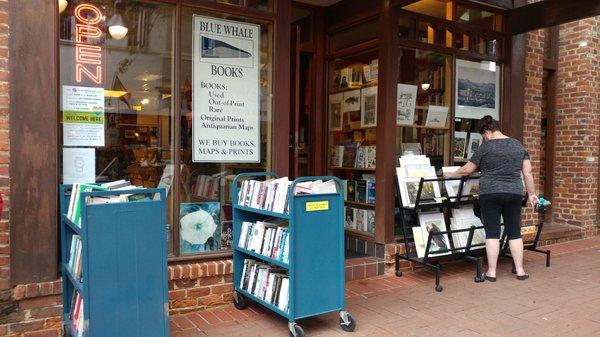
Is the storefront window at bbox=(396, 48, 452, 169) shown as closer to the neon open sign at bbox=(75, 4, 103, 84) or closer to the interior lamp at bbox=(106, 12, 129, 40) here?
the interior lamp at bbox=(106, 12, 129, 40)

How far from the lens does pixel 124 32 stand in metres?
4.40

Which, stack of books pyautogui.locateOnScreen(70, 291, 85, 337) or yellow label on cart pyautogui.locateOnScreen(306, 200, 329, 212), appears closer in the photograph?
stack of books pyautogui.locateOnScreen(70, 291, 85, 337)

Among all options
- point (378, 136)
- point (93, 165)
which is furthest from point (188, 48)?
point (378, 136)

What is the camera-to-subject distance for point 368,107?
6.22 meters

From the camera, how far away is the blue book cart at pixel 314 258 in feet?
12.2

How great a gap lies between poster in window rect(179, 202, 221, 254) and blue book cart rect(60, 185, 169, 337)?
1.43 metres

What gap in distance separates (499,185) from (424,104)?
142 centimetres

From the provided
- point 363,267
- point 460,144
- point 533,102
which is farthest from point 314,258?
point 533,102

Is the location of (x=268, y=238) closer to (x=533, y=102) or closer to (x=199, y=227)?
(x=199, y=227)

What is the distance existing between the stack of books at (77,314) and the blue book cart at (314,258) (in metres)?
1.41

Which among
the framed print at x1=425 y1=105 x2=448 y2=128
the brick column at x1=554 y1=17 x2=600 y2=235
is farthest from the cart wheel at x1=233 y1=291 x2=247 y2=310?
the brick column at x1=554 y1=17 x2=600 y2=235

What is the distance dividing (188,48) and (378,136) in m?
2.34

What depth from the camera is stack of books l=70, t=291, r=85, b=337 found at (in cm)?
315

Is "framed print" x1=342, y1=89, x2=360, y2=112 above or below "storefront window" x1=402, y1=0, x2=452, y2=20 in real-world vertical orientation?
below
